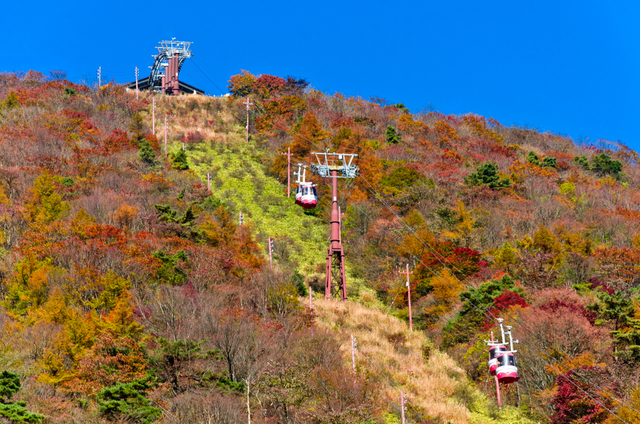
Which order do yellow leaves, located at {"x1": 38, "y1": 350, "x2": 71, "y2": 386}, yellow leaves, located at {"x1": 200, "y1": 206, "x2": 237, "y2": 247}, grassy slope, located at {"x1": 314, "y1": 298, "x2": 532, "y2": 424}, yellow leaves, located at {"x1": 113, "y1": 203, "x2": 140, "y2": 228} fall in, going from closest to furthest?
yellow leaves, located at {"x1": 38, "y1": 350, "x2": 71, "y2": 386}
grassy slope, located at {"x1": 314, "y1": 298, "x2": 532, "y2": 424}
yellow leaves, located at {"x1": 113, "y1": 203, "x2": 140, "y2": 228}
yellow leaves, located at {"x1": 200, "y1": 206, "x2": 237, "y2": 247}

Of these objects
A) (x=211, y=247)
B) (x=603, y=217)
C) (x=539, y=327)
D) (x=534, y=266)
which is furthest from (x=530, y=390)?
(x=603, y=217)

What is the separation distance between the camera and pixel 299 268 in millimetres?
45594

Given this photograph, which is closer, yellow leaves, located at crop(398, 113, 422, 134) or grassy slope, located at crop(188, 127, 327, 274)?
grassy slope, located at crop(188, 127, 327, 274)

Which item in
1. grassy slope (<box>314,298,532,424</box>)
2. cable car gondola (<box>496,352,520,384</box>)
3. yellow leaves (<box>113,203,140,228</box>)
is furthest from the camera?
yellow leaves (<box>113,203,140,228</box>)

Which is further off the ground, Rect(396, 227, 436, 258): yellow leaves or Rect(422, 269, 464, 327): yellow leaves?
Rect(396, 227, 436, 258): yellow leaves

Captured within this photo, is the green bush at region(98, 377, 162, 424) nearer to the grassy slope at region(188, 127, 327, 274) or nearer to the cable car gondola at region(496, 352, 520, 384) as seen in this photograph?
the cable car gondola at region(496, 352, 520, 384)

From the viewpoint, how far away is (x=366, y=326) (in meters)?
36.0

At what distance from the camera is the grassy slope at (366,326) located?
92.5 feet

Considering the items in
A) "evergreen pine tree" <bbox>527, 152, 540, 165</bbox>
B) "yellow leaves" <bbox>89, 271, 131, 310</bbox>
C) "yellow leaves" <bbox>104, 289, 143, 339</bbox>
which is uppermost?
"evergreen pine tree" <bbox>527, 152, 540, 165</bbox>

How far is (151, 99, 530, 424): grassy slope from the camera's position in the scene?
2820 cm

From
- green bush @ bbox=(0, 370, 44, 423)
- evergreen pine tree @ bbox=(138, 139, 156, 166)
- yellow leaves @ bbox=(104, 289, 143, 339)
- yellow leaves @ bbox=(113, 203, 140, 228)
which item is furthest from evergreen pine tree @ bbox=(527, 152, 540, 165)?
green bush @ bbox=(0, 370, 44, 423)

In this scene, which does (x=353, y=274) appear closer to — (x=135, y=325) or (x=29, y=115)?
(x=135, y=325)

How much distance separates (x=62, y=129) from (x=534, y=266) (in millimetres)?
40218

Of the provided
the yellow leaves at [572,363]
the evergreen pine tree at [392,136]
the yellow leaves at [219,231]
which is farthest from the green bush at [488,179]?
the yellow leaves at [572,363]
